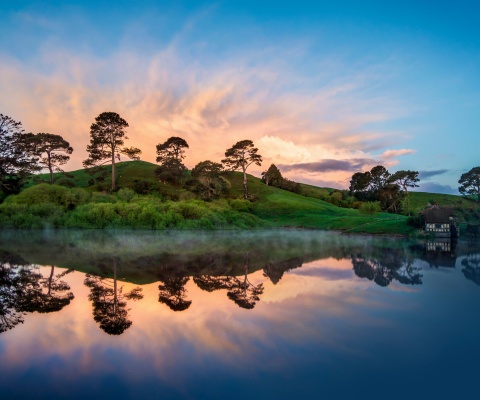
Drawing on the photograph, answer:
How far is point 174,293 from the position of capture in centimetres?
1321

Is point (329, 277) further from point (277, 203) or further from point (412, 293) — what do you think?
point (277, 203)

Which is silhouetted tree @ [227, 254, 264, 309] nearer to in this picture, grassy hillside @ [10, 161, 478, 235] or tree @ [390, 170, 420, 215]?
grassy hillside @ [10, 161, 478, 235]

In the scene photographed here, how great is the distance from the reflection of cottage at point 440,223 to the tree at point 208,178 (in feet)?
133

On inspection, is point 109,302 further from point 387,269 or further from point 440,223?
point 440,223

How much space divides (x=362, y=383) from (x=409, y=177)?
9759 centimetres

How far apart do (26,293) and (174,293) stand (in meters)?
5.67

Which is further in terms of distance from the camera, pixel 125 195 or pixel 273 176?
pixel 273 176

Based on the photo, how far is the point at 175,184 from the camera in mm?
79688

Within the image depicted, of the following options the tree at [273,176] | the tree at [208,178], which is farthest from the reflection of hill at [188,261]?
the tree at [273,176]


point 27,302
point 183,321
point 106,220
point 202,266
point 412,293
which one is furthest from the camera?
point 106,220

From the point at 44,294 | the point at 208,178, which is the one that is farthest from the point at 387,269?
the point at 208,178

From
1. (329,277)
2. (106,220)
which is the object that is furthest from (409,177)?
(329,277)

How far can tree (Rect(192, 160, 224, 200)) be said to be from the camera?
71812mm

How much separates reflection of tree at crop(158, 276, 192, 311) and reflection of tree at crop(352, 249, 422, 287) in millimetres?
9371
